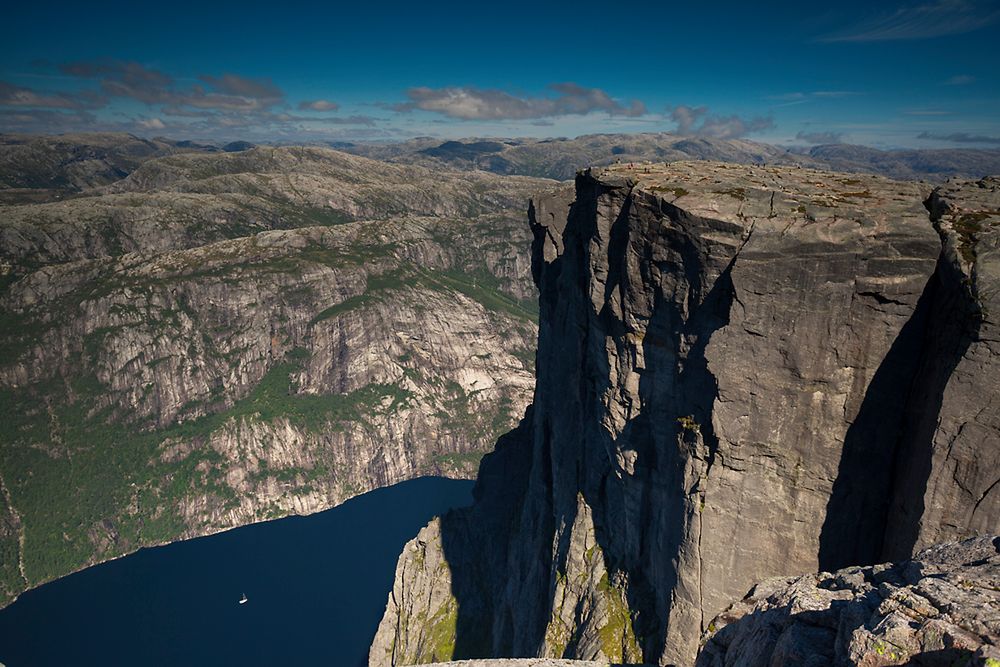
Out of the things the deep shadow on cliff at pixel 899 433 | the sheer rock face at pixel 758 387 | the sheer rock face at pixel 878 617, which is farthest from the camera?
the sheer rock face at pixel 758 387

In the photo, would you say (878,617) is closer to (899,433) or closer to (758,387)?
(758,387)

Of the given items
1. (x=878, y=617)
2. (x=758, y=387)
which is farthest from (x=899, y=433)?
(x=878, y=617)

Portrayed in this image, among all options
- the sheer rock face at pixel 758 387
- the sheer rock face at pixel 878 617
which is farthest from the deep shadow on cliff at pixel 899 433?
the sheer rock face at pixel 878 617

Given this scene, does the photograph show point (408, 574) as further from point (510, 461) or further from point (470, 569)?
point (510, 461)

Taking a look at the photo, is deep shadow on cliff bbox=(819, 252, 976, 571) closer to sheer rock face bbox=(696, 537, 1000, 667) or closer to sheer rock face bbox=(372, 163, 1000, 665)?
sheer rock face bbox=(372, 163, 1000, 665)

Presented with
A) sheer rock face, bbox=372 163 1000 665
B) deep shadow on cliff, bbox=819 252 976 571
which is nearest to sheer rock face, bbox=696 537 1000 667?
sheer rock face, bbox=372 163 1000 665

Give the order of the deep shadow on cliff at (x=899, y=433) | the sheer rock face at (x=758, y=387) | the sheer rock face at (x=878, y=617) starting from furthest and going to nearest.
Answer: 1. the sheer rock face at (x=758, y=387)
2. the deep shadow on cliff at (x=899, y=433)
3. the sheer rock face at (x=878, y=617)

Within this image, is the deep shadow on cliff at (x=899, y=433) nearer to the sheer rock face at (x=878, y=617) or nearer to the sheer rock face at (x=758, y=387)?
the sheer rock face at (x=758, y=387)
